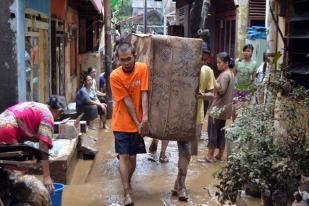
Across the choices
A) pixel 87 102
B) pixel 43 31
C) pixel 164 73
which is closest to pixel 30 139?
pixel 164 73

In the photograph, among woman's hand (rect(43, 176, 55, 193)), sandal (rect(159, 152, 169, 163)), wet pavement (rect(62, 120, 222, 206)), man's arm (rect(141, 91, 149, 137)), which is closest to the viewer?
woman's hand (rect(43, 176, 55, 193))

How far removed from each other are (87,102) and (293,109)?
267 inches

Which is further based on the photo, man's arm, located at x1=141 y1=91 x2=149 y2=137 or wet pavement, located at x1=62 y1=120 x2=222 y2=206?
wet pavement, located at x1=62 y1=120 x2=222 y2=206

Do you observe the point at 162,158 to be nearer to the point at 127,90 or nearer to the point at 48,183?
the point at 127,90

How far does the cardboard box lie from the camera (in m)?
5.74

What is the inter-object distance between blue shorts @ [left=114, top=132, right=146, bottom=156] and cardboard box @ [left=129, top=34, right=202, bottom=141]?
22 cm

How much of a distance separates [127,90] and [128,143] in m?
0.63

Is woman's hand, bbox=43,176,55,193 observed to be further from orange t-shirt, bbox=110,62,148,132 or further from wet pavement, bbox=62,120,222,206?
orange t-shirt, bbox=110,62,148,132

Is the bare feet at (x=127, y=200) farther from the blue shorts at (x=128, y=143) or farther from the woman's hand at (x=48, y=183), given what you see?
the woman's hand at (x=48, y=183)

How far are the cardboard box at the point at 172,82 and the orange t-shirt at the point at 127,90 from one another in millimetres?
115

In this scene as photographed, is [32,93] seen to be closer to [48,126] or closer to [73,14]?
[48,126]

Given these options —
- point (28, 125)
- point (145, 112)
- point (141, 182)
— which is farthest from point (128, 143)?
point (28, 125)

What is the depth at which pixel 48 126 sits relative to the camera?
4430mm

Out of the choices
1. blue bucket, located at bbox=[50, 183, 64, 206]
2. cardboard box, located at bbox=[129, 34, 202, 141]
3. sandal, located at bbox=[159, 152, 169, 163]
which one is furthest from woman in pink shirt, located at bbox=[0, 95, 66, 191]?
sandal, located at bbox=[159, 152, 169, 163]
